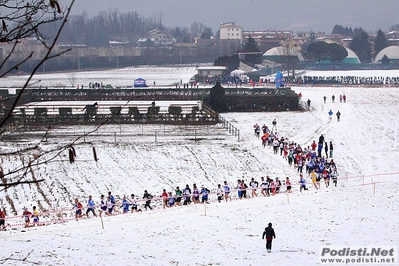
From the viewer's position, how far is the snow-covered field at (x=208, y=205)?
15.4 meters

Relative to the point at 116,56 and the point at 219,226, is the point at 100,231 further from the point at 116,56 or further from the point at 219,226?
the point at 116,56

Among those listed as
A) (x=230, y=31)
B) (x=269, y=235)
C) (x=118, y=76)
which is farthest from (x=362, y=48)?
(x=269, y=235)

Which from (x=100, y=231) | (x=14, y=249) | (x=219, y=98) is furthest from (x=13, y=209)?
(x=219, y=98)

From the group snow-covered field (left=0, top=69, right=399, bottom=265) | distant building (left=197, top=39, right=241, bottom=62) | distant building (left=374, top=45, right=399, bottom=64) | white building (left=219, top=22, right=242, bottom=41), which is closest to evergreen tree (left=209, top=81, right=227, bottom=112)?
snow-covered field (left=0, top=69, right=399, bottom=265)

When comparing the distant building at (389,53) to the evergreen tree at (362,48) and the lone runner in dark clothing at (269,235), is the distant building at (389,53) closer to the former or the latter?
the evergreen tree at (362,48)

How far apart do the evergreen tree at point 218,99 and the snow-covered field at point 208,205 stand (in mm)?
8056

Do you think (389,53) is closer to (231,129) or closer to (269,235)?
(231,129)

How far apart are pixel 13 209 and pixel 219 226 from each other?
289 inches

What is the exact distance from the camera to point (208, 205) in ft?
68.3

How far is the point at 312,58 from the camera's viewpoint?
110 meters

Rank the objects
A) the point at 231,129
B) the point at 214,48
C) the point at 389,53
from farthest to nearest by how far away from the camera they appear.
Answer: the point at 214,48
the point at 389,53
the point at 231,129

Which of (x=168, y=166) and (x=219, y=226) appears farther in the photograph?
(x=168, y=166)

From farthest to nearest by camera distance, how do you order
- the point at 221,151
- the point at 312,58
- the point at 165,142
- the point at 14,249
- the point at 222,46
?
the point at 222,46 < the point at 312,58 < the point at 165,142 < the point at 221,151 < the point at 14,249

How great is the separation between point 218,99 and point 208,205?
29002 mm
